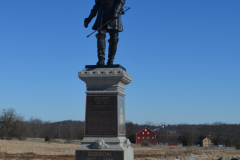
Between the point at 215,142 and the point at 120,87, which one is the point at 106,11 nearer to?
the point at 120,87

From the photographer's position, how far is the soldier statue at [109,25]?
27.2 feet

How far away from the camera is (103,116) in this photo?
7633 millimetres

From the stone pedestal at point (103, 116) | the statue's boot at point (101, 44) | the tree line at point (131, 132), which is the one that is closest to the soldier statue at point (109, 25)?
the statue's boot at point (101, 44)

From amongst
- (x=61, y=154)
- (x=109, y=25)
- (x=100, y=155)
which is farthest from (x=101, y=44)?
(x=61, y=154)

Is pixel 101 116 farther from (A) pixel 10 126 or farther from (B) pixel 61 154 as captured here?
(A) pixel 10 126

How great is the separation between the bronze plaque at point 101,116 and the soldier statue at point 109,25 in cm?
112

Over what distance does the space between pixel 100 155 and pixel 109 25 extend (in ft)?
12.0

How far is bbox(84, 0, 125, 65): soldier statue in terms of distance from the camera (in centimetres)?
830

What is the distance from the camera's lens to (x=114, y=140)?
7391 millimetres

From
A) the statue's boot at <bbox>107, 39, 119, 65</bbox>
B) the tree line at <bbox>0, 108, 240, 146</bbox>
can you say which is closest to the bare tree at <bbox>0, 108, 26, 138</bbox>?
the tree line at <bbox>0, 108, 240, 146</bbox>

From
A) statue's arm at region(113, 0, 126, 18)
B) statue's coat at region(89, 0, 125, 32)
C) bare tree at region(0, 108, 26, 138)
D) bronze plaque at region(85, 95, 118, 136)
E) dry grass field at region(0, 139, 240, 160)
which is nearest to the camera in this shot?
bronze plaque at region(85, 95, 118, 136)

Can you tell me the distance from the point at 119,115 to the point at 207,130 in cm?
12793

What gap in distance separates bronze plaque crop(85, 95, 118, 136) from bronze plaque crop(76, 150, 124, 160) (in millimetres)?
478

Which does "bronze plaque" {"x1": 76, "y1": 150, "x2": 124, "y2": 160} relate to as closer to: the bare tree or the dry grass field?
the dry grass field
